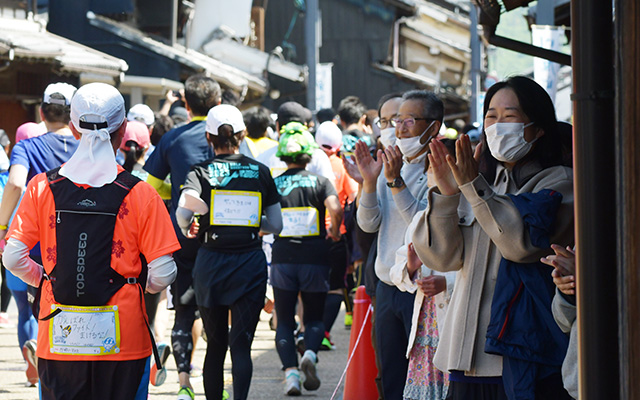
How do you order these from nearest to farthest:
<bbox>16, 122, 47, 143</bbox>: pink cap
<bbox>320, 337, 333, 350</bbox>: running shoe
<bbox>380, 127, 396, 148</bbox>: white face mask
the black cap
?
<bbox>380, 127, 396, 148</bbox>: white face mask → <bbox>16, 122, 47, 143</bbox>: pink cap → the black cap → <bbox>320, 337, 333, 350</bbox>: running shoe

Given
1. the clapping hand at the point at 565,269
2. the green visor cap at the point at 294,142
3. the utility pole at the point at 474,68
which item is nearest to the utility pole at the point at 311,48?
the utility pole at the point at 474,68

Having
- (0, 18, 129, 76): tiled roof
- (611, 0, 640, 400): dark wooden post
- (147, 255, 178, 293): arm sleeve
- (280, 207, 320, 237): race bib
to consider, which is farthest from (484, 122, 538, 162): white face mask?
(0, 18, 129, 76): tiled roof

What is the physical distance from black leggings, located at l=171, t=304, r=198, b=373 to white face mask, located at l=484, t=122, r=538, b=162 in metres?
4.06

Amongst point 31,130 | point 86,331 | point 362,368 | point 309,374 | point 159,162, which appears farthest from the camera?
point 31,130

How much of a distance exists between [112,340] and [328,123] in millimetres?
6291

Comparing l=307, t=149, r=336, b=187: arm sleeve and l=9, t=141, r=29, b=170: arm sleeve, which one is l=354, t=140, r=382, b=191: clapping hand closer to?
l=9, t=141, r=29, b=170: arm sleeve

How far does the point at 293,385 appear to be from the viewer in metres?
8.10

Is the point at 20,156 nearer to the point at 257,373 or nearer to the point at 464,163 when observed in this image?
the point at 257,373

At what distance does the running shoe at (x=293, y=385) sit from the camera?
8.10 meters

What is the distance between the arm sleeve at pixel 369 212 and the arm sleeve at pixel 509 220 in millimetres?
2072

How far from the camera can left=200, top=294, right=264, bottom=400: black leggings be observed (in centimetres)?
686

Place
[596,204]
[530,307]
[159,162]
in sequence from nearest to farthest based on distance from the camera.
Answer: [596,204] < [530,307] < [159,162]

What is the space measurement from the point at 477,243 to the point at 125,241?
1.55 m

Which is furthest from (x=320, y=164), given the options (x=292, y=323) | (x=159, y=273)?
(x=159, y=273)
